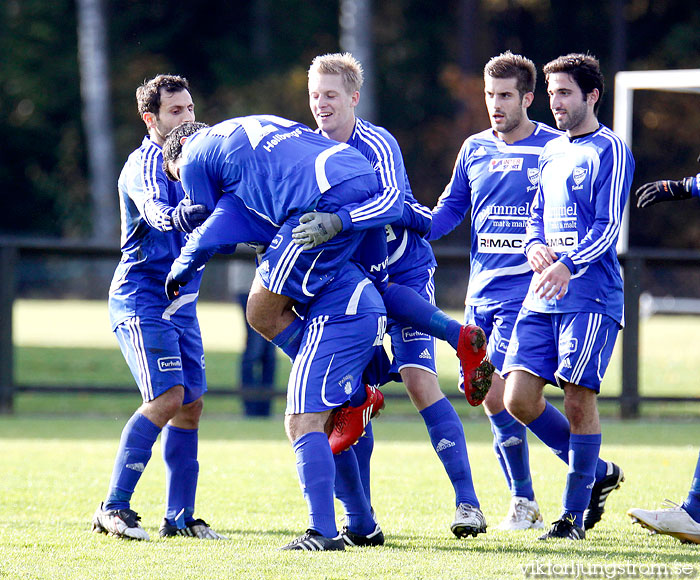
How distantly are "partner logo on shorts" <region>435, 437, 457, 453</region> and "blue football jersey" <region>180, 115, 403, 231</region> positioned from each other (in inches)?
45.8

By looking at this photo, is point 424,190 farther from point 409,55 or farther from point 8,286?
point 8,286

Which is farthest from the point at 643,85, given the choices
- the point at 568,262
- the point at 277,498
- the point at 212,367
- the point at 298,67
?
the point at 298,67

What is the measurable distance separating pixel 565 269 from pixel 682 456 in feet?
13.1

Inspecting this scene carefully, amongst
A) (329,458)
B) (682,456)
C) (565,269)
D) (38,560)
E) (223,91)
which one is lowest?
(682,456)

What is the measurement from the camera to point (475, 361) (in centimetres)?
470

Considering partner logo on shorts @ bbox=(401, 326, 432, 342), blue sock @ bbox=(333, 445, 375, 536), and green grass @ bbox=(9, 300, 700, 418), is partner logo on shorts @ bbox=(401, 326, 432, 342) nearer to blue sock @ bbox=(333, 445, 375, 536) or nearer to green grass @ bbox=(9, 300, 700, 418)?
blue sock @ bbox=(333, 445, 375, 536)

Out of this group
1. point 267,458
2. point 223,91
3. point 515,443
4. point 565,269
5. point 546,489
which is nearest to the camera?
point 565,269

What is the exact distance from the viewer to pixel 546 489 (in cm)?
668

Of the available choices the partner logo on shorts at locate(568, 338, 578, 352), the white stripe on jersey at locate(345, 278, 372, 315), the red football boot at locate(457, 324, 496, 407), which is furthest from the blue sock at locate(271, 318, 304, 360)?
the partner logo on shorts at locate(568, 338, 578, 352)

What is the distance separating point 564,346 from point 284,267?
1.41 meters

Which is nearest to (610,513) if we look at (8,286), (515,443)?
(515,443)

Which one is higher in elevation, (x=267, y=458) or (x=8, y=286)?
(x=8, y=286)

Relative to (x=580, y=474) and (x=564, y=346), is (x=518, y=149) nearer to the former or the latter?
(x=564, y=346)

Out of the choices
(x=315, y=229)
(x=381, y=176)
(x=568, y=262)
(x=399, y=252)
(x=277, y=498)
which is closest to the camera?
(x=315, y=229)
